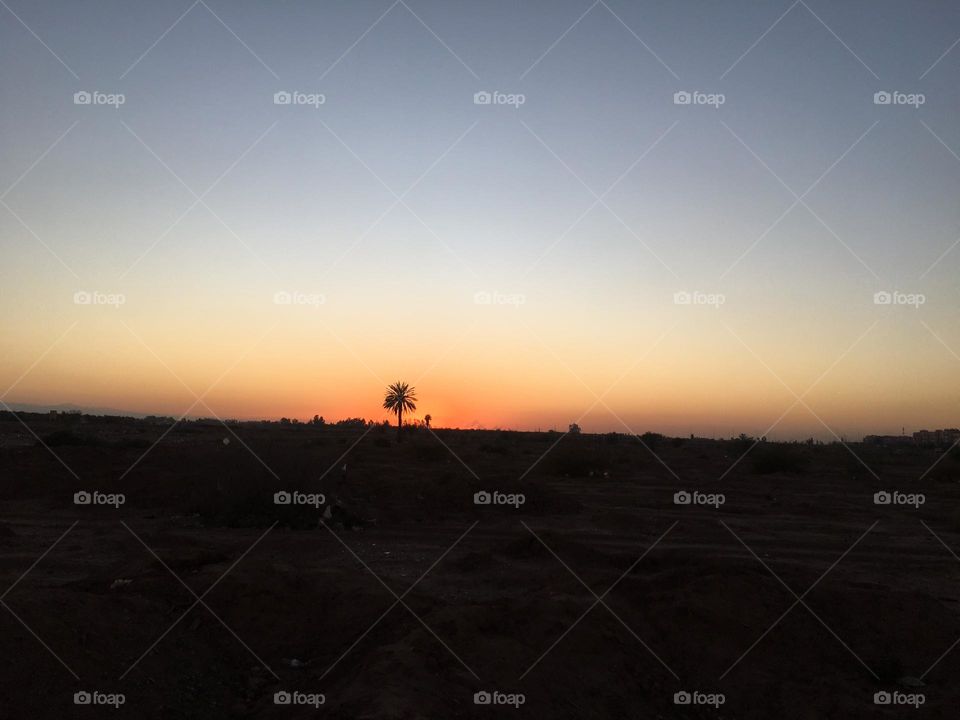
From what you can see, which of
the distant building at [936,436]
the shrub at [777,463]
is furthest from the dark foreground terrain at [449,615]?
the distant building at [936,436]

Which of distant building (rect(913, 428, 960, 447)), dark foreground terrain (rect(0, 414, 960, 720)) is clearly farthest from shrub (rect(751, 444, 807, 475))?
distant building (rect(913, 428, 960, 447))

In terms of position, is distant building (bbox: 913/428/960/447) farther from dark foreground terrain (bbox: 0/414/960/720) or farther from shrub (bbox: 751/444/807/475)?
dark foreground terrain (bbox: 0/414/960/720)

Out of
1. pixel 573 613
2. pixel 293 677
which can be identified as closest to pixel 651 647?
pixel 573 613

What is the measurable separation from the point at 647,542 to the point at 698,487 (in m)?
14.7

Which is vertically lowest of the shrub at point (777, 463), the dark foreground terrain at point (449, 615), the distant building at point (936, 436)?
the dark foreground terrain at point (449, 615)

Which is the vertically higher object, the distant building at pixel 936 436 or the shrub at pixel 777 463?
the distant building at pixel 936 436

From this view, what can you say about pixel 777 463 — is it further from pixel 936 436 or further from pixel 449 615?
pixel 936 436

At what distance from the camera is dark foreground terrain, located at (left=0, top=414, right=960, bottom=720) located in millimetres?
8289

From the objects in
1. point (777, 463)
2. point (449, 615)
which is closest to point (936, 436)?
point (777, 463)

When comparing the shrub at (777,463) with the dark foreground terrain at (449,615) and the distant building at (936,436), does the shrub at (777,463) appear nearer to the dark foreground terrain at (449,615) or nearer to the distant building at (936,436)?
the dark foreground terrain at (449,615)

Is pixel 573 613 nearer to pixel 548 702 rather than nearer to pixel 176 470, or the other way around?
pixel 548 702

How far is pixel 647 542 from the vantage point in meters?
18.1

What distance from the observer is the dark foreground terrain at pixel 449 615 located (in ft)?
27.2

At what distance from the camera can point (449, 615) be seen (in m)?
9.87
